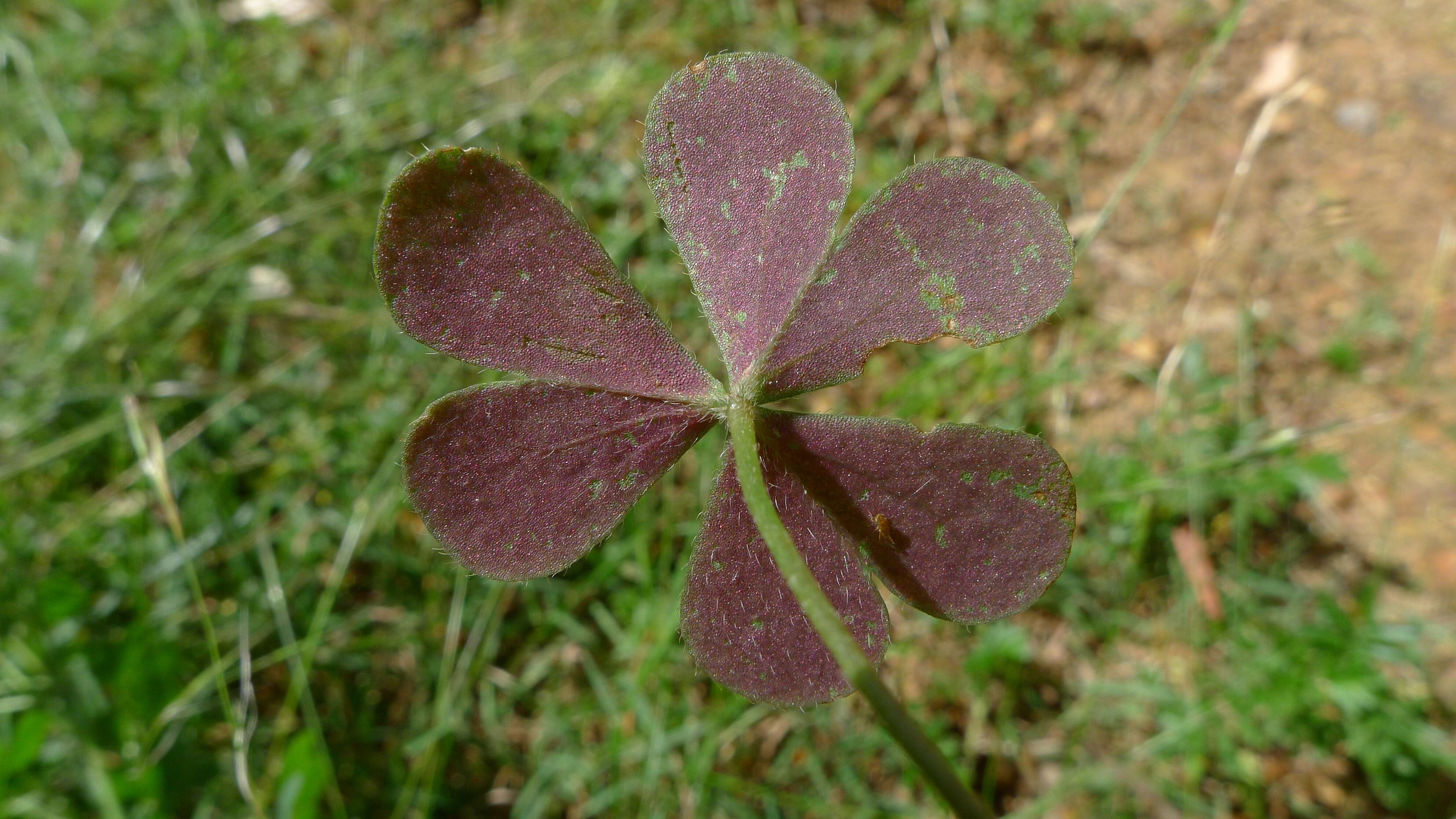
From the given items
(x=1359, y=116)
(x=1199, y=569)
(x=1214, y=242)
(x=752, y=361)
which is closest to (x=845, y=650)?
(x=752, y=361)

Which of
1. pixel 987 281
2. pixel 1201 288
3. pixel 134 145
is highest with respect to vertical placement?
pixel 987 281

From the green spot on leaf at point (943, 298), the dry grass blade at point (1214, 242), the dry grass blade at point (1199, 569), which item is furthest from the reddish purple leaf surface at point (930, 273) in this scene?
the dry grass blade at point (1199, 569)

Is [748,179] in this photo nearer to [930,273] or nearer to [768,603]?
[930,273]

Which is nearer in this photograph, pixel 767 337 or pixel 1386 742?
pixel 767 337

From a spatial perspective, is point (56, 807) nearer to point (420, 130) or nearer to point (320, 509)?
point (320, 509)

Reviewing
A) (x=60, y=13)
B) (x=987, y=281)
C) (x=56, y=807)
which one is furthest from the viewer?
(x=60, y=13)

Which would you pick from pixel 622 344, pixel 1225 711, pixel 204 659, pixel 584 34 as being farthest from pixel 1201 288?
pixel 204 659

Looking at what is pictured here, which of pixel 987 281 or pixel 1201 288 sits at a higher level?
pixel 987 281
